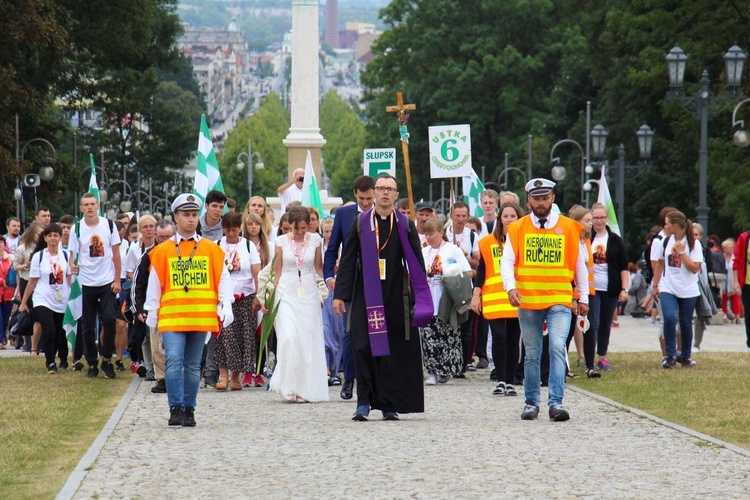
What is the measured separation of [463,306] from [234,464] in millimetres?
6754

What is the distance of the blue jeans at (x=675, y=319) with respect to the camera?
16672 mm

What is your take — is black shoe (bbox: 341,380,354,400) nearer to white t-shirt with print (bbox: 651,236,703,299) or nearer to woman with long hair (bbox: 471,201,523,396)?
woman with long hair (bbox: 471,201,523,396)

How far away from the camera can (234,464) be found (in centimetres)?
873

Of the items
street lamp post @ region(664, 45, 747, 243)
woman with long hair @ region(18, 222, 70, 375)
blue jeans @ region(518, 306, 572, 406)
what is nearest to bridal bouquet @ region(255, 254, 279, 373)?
blue jeans @ region(518, 306, 572, 406)

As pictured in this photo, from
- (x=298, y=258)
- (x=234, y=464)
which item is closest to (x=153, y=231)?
(x=298, y=258)

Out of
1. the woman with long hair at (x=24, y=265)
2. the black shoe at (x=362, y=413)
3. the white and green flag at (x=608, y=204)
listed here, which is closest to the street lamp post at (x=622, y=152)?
the white and green flag at (x=608, y=204)

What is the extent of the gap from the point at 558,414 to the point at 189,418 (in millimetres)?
2622

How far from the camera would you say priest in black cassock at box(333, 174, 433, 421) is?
1129cm

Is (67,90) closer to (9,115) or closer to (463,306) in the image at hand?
(9,115)

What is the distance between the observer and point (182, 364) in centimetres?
1102

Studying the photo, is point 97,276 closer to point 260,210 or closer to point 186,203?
point 260,210

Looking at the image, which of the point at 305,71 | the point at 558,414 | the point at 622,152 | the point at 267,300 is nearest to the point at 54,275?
the point at 267,300

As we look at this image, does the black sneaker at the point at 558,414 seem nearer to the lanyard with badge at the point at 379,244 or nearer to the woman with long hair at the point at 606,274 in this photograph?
the lanyard with badge at the point at 379,244

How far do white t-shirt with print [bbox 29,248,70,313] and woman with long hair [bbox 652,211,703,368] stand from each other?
651 centimetres
